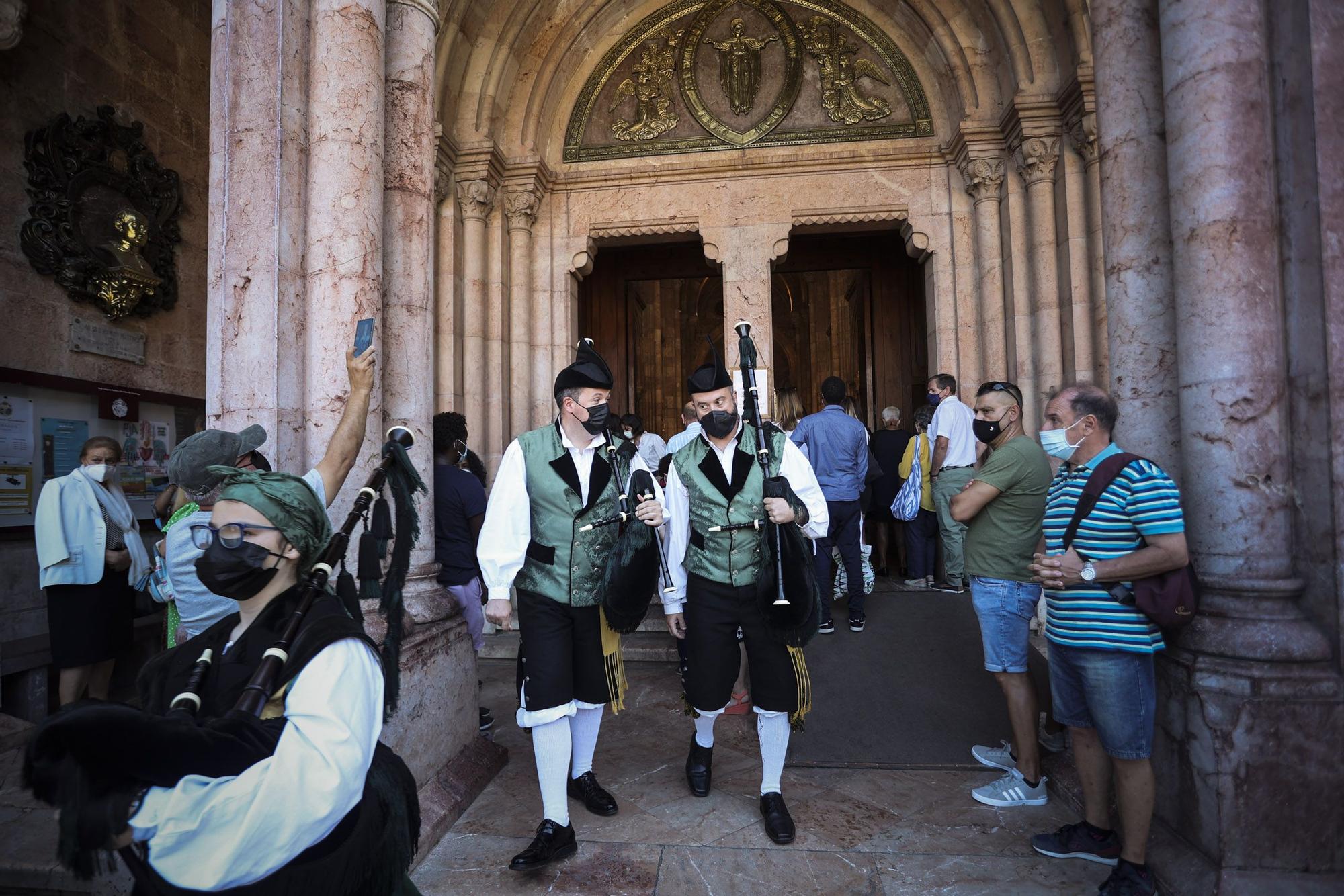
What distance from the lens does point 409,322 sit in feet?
12.2

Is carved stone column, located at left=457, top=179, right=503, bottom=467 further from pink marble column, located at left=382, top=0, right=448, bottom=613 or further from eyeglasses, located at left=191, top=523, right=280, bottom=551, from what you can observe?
eyeglasses, located at left=191, top=523, right=280, bottom=551

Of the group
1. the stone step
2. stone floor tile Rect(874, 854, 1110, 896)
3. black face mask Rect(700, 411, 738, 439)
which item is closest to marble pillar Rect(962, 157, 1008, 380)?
the stone step

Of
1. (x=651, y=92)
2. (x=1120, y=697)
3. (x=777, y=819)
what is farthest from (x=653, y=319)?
(x=1120, y=697)

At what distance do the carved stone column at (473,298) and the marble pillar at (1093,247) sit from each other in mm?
5601

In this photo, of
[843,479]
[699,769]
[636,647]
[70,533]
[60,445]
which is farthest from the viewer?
[636,647]

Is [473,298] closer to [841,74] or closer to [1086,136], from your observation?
[841,74]

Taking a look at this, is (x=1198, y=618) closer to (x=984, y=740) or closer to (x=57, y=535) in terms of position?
(x=984, y=740)

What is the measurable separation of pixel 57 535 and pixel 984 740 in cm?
555

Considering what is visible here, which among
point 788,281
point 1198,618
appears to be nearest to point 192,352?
point 1198,618

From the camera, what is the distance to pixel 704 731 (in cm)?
349

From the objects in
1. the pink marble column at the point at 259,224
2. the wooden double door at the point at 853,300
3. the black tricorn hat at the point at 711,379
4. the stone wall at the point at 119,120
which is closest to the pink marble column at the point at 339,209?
the pink marble column at the point at 259,224

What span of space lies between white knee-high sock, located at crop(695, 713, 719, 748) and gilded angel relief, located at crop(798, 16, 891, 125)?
6863mm

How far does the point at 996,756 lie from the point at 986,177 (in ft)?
18.8

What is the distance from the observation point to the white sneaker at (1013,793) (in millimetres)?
3326
